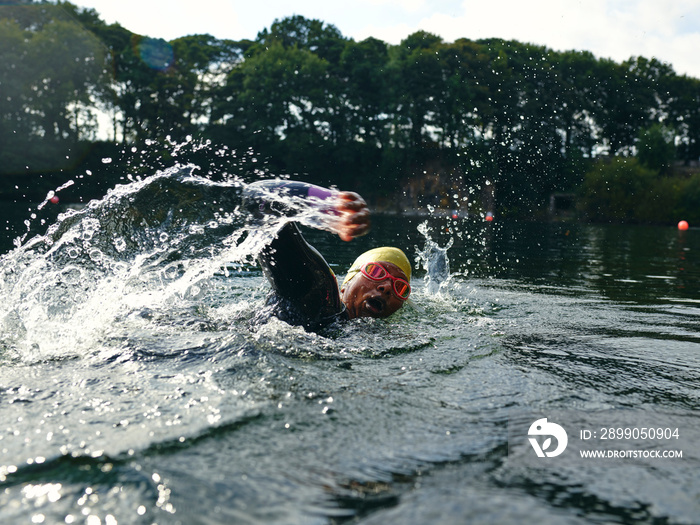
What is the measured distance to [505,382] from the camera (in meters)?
3.82

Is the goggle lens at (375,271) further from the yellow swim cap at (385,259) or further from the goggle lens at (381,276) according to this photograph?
the yellow swim cap at (385,259)

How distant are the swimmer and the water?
0.20 m

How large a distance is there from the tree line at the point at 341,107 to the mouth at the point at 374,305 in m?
38.2

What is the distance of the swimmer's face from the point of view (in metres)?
5.49

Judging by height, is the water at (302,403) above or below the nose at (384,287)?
below

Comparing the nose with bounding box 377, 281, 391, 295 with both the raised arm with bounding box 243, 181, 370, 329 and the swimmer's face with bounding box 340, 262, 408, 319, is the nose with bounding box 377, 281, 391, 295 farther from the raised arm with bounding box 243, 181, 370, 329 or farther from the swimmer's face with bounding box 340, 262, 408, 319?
the raised arm with bounding box 243, 181, 370, 329

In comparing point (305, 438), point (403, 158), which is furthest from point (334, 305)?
point (403, 158)

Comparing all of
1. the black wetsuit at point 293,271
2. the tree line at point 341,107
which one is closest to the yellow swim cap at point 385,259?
the black wetsuit at point 293,271

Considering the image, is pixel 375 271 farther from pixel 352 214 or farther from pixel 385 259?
pixel 352 214

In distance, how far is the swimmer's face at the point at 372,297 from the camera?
5.49 meters

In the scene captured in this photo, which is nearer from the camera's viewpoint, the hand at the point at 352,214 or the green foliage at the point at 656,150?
the hand at the point at 352,214

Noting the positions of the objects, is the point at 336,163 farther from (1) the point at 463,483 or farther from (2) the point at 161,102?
(1) the point at 463,483

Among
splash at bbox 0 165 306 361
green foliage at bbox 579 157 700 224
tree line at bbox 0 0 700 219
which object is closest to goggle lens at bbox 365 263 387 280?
splash at bbox 0 165 306 361

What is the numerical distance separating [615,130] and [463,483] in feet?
200
